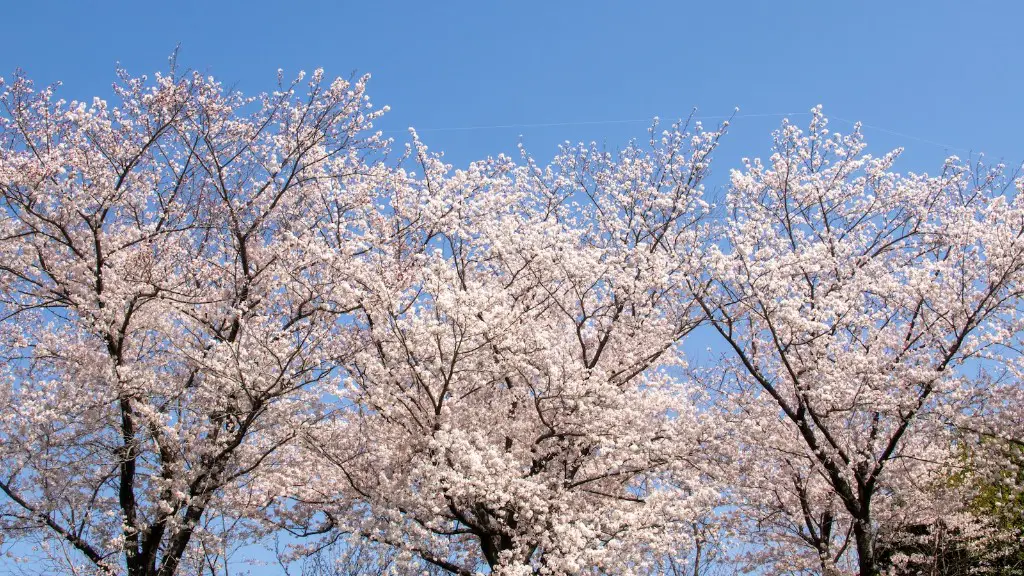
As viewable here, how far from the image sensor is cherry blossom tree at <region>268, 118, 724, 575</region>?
11719 millimetres

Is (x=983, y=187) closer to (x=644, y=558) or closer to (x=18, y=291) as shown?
(x=644, y=558)

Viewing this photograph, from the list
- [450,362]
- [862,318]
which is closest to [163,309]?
[450,362]

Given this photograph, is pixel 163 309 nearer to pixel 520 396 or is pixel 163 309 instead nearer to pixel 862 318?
pixel 520 396

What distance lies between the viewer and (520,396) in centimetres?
1361

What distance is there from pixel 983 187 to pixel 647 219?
7.16 m

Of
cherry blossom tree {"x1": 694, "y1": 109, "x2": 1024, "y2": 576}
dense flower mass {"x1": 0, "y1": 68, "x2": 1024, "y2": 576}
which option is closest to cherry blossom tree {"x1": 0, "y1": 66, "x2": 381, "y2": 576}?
dense flower mass {"x1": 0, "y1": 68, "x2": 1024, "y2": 576}

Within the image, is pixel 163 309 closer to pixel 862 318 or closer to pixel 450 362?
pixel 450 362

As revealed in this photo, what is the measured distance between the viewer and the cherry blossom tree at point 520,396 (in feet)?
38.4

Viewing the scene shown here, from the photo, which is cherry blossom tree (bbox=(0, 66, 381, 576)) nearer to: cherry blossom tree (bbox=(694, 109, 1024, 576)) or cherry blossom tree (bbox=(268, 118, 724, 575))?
cherry blossom tree (bbox=(268, 118, 724, 575))

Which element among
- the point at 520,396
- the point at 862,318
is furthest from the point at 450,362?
the point at 862,318

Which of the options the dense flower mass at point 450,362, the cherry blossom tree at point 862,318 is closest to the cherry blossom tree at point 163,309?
the dense flower mass at point 450,362

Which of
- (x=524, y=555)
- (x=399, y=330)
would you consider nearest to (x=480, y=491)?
(x=524, y=555)

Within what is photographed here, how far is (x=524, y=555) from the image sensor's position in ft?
39.5

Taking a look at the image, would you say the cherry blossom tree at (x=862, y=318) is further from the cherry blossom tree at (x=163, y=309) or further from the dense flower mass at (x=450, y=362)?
the cherry blossom tree at (x=163, y=309)
